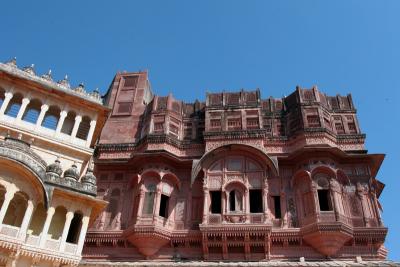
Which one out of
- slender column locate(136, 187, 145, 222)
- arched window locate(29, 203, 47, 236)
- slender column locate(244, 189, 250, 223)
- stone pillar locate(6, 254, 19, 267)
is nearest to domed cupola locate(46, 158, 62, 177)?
arched window locate(29, 203, 47, 236)

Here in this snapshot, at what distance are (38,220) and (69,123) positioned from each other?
5396 millimetres

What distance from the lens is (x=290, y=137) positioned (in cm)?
2367

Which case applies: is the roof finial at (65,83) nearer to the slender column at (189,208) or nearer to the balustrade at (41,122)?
the balustrade at (41,122)

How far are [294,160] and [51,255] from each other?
13195 mm

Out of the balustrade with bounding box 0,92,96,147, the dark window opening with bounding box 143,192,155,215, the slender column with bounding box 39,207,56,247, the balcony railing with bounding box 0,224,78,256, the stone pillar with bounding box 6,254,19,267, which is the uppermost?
the balustrade with bounding box 0,92,96,147

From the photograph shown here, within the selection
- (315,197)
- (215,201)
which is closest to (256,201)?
(215,201)

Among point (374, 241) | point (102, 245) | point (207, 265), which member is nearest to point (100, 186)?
point (102, 245)

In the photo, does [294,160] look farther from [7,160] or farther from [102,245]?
[7,160]

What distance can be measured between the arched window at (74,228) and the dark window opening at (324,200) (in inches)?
463

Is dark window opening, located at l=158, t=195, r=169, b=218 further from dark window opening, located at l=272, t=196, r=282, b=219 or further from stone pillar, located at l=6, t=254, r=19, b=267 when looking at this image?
stone pillar, located at l=6, t=254, r=19, b=267

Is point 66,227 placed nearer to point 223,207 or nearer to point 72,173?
point 72,173

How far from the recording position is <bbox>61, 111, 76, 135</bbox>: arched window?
20094mm

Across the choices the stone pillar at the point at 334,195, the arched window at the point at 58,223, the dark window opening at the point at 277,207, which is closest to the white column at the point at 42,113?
the arched window at the point at 58,223

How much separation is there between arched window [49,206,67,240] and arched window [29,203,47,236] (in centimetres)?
41
